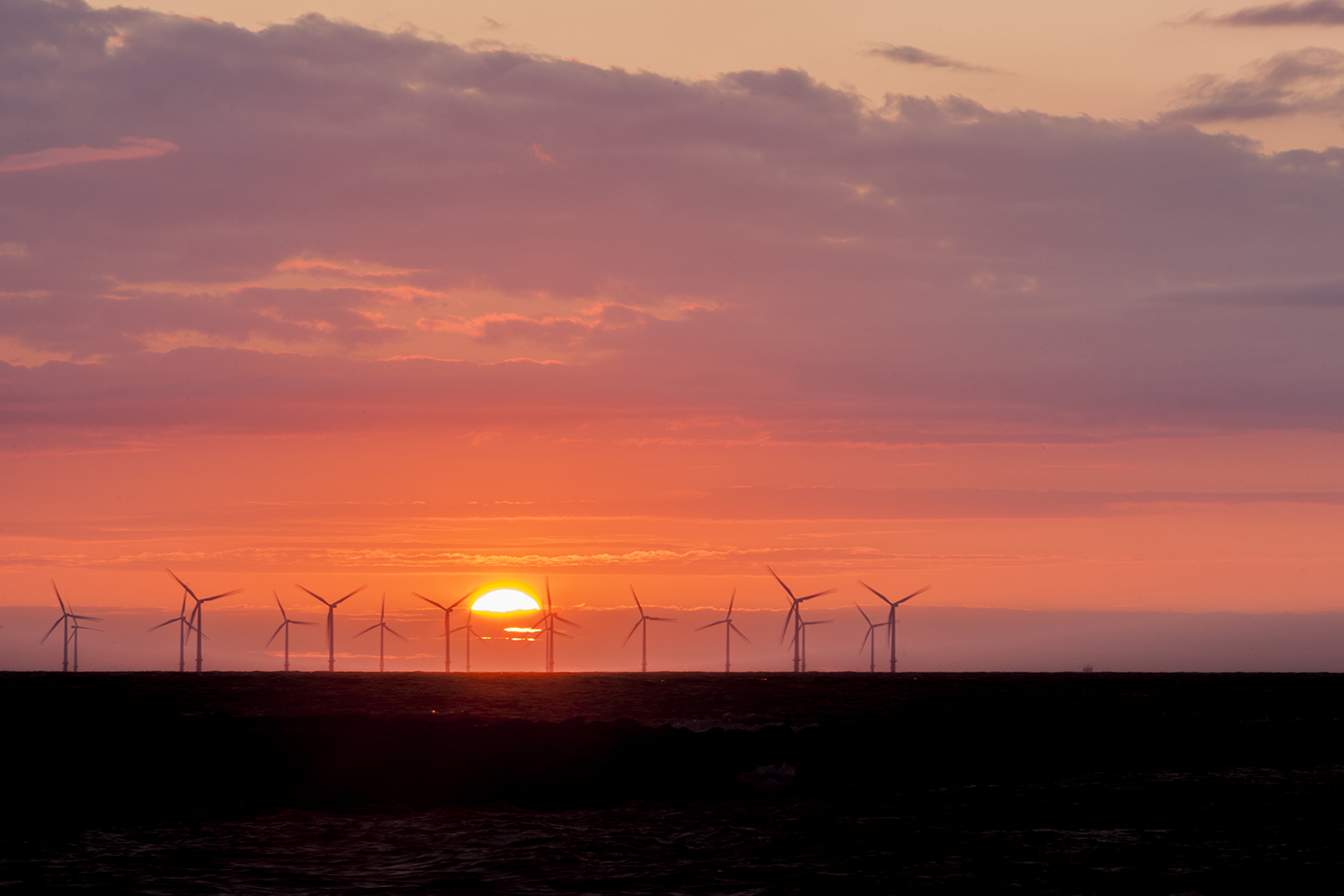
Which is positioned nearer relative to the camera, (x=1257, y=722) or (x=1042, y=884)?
(x=1042, y=884)

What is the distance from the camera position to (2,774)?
50.7 meters

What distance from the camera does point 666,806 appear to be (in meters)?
52.9

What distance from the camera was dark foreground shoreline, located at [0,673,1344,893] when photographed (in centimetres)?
3550

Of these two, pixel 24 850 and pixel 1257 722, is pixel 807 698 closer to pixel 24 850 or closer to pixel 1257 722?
pixel 1257 722

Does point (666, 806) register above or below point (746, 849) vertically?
below

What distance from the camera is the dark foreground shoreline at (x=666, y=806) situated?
3550 centimetres

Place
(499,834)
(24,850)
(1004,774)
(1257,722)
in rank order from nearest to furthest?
(24,850) → (499,834) → (1004,774) → (1257,722)

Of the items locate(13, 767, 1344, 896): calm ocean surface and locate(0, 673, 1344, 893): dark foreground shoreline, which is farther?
locate(0, 673, 1344, 893): dark foreground shoreline

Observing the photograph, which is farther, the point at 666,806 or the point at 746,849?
the point at 666,806

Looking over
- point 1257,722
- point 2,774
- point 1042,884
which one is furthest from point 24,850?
point 1257,722

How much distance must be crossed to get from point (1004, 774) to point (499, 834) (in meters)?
31.2

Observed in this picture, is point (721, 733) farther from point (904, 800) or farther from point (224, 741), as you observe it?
point (224, 741)

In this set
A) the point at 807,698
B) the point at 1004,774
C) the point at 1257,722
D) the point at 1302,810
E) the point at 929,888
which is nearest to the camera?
the point at 929,888

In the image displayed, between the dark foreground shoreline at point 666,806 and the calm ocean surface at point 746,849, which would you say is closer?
the calm ocean surface at point 746,849
